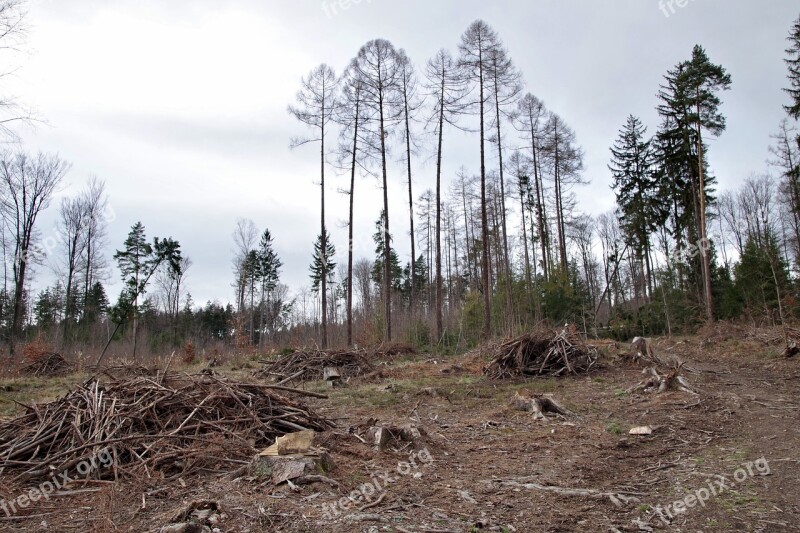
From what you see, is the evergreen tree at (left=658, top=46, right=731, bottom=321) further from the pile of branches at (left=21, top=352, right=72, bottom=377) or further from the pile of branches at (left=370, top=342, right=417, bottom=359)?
the pile of branches at (left=21, top=352, right=72, bottom=377)

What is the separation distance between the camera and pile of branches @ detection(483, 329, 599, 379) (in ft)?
39.4

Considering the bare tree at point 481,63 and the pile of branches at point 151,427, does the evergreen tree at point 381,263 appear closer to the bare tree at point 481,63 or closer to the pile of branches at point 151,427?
the bare tree at point 481,63

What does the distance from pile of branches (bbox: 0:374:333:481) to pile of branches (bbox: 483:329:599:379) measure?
6.82 meters

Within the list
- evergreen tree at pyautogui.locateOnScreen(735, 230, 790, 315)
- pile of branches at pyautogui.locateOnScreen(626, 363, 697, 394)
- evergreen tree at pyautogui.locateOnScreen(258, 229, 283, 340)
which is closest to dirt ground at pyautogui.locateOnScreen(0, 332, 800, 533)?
pile of branches at pyautogui.locateOnScreen(626, 363, 697, 394)

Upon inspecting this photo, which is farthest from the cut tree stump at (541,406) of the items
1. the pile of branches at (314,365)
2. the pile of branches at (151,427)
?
the pile of branches at (314,365)

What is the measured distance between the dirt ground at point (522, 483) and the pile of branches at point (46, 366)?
15428mm

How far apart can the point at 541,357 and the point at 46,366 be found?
1837cm

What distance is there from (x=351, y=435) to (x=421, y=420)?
68.8 inches

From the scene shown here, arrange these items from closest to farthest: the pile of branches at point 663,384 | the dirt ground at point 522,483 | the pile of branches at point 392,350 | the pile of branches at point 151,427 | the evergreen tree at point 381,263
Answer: the dirt ground at point 522,483, the pile of branches at point 151,427, the pile of branches at point 663,384, the pile of branches at point 392,350, the evergreen tree at point 381,263

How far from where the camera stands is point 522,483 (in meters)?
4.43

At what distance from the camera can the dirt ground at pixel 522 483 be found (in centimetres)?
349

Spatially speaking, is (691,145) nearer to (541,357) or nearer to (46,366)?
(541,357)

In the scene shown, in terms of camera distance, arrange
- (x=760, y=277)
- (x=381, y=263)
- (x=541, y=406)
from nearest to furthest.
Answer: (x=541, y=406)
(x=760, y=277)
(x=381, y=263)

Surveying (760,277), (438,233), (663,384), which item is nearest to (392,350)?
(438,233)
